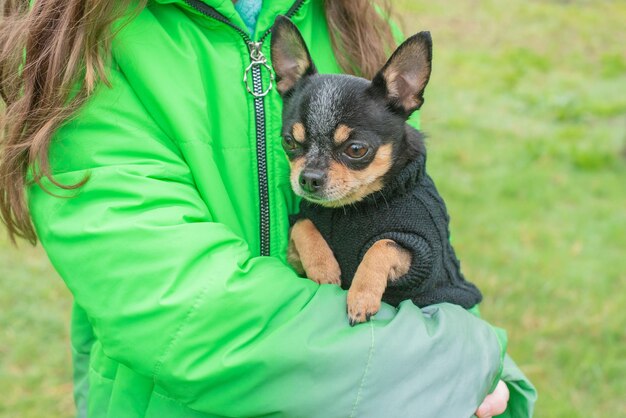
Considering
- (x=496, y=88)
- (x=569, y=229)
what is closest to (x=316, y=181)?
(x=569, y=229)

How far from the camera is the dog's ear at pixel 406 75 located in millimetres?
2062

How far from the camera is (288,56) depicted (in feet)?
7.10

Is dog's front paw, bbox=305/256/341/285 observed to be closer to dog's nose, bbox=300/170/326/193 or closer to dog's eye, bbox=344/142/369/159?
dog's nose, bbox=300/170/326/193

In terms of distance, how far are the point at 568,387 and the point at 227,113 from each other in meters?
2.42

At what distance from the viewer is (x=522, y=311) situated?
404 cm

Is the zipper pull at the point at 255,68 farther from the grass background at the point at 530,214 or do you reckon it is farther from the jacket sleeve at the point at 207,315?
the grass background at the point at 530,214

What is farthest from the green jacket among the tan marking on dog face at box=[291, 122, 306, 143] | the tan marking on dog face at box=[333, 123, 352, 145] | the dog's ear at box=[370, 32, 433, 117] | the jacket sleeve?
the dog's ear at box=[370, 32, 433, 117]

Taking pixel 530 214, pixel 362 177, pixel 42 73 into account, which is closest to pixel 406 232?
pixel 362 177

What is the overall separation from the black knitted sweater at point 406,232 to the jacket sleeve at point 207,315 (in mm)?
270

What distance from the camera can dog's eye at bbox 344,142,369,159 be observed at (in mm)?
2129

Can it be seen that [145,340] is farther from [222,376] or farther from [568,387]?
[568,387]

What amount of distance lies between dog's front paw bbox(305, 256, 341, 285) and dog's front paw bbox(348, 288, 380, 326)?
0.72 feet

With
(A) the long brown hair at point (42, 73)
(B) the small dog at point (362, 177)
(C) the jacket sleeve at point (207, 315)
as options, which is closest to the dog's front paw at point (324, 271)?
(B) the small dog at point (362, 177)

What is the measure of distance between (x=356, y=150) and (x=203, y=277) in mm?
718
